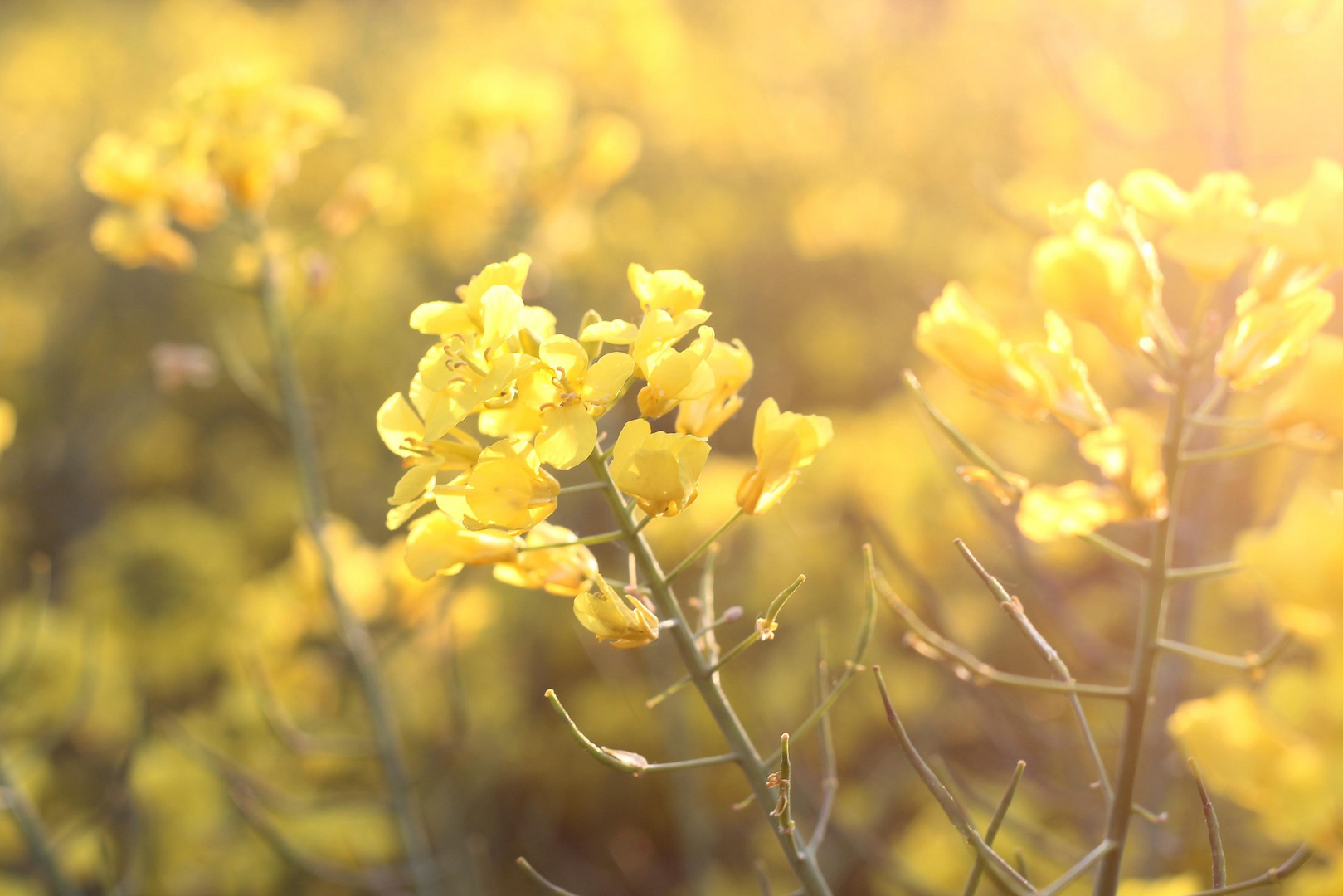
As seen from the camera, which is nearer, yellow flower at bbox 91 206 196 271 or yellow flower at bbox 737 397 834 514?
yellow flower at bbox 737 397 834 514

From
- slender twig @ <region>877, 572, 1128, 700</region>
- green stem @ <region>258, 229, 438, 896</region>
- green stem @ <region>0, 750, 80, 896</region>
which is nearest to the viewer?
slender twig @ <region>877, 572, 1128, 700</region>

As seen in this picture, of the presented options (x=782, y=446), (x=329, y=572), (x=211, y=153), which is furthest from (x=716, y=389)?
(x=211, y=153)

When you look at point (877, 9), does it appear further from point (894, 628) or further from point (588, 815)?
point (588, 815)

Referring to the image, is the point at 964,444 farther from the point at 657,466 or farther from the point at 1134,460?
the point at 657,466

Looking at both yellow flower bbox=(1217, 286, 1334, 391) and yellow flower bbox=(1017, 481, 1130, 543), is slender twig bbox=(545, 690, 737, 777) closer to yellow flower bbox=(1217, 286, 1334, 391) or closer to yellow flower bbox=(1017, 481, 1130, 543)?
yellow flower bbox=(1017, 481, 1130, 543)

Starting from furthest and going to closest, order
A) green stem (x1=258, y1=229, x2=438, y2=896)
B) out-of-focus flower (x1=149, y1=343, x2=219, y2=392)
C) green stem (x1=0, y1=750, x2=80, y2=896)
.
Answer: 1. out-of-focus flower (x1=149, y1=343, x2=219, y2=392)
2. green stem (x1=258, y1=229, x2=438, y2=896)
3. green stem (x1=0, y1=750, x2=80, y2=896)

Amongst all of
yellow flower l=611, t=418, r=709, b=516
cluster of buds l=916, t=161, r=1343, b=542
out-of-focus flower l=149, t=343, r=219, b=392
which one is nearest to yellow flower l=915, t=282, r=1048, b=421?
cluster of buds l=916, t=161, r=1343, b=542

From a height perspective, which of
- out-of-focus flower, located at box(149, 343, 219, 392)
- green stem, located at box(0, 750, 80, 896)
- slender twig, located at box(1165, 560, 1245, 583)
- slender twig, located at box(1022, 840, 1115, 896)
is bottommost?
green stem, located at box(0, 750, 80, 896)

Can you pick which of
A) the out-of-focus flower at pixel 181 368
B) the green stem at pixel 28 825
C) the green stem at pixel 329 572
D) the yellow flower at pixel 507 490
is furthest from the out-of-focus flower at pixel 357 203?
the yellow flower at pixel 507 490

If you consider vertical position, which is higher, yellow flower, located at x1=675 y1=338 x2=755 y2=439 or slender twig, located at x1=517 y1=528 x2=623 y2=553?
yellow flower, located at x1=675 y1=338 x2=755 y2=439

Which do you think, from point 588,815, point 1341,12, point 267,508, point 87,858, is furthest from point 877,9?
point 87,858
